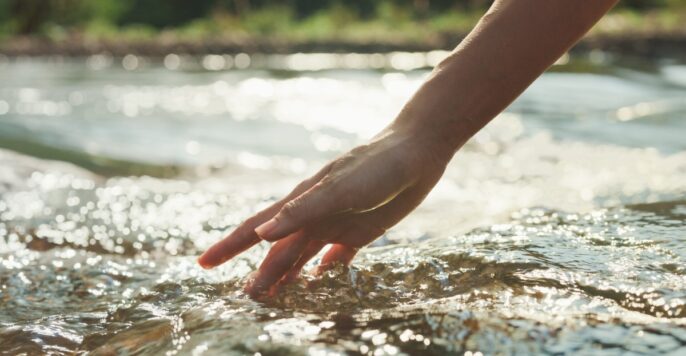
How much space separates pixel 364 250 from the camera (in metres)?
2.27

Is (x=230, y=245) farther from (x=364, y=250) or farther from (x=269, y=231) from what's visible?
(x=364, y=250)

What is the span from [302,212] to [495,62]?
543 millimetres

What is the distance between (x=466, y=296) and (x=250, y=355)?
0.50 metres

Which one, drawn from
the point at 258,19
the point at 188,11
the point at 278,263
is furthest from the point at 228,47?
the point at 278,263

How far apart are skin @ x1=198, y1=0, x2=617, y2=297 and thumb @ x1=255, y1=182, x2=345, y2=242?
47 millimetres

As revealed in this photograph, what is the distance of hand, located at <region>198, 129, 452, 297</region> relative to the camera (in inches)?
62.8

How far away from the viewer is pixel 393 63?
1495 cm

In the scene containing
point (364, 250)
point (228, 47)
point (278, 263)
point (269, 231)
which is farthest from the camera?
point (228, 47)

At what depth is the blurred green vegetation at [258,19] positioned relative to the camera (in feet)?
70.3

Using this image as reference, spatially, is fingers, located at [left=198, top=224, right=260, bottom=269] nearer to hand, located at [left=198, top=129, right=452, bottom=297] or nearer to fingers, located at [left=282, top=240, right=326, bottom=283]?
hand, located at [left=198, top=129, right=452, bottom=297]

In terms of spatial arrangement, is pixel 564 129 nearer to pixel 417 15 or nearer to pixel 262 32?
pixel 262 32

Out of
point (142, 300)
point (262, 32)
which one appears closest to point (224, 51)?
point (262, 32)

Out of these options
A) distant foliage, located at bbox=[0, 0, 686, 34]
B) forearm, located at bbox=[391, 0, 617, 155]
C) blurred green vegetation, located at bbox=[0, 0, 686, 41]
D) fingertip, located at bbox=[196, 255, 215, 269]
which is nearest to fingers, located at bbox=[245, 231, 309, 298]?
fingertip, located at bbox=[196, 255, 215, 269]

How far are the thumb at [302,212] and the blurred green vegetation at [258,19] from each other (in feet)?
56.0
